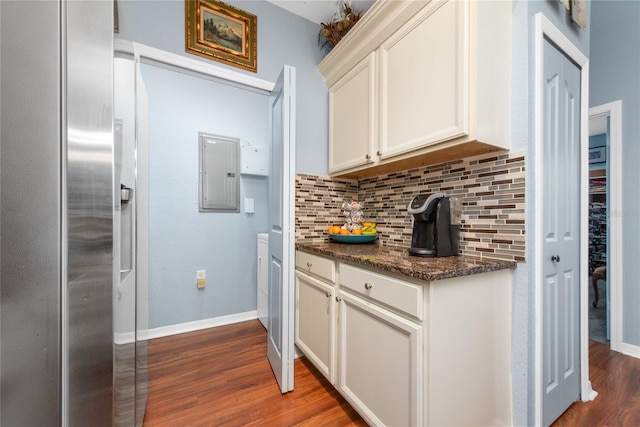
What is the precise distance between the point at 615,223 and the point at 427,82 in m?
1.97

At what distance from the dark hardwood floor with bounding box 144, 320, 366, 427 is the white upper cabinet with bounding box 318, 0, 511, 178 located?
4.50 ft

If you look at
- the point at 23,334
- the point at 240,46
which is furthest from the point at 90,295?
the point at 240,46

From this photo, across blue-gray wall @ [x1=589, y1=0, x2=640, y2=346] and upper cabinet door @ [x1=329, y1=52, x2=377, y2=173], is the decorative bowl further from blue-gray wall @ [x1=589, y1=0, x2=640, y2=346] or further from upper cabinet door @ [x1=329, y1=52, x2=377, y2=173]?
blue-gray wall @ [x1=589, y1=0, x2=640, y2=346]

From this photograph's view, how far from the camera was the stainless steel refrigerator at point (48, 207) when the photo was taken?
0.39m

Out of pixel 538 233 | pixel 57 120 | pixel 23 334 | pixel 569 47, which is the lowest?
pixel 23 334

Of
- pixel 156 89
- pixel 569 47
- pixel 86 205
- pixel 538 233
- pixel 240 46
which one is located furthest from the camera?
pixel 156 89

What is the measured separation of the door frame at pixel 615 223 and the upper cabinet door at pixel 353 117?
6.28 ft

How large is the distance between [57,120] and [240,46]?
Result: 67.4 inches

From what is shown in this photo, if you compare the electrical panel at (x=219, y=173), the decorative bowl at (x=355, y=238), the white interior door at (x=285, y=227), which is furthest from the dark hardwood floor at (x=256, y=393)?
the electrical panel at (x=219, y=173)

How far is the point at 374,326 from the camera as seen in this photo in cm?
110

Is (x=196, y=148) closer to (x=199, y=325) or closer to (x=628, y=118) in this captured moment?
(x=199, y=325)

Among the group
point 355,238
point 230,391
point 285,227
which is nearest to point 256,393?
point 230,391

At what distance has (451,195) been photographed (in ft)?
4.56

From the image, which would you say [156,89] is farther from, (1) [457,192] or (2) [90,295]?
(1) [457,192]
